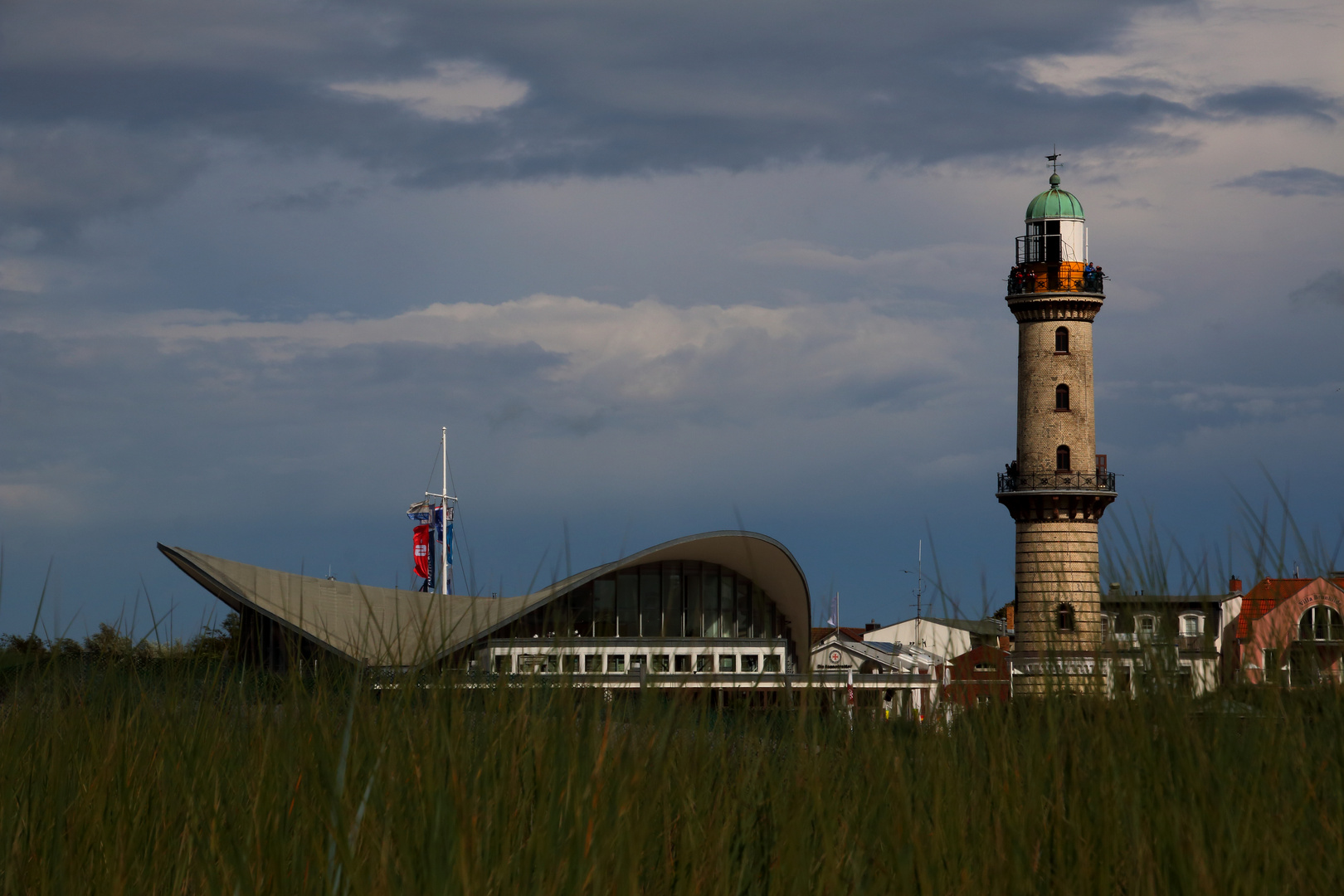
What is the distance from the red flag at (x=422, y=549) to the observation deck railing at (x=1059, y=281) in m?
24.0

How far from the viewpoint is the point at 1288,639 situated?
198 inches

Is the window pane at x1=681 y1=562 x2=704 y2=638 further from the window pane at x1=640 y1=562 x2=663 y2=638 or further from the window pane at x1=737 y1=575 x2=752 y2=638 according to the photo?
the window pane at x1=737 y1=575 x2=752 y2=638

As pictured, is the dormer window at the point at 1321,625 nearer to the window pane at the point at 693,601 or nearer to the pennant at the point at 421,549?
the window pane at the point at 693,601

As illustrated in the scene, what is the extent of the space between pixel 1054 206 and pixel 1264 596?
37278 millimetres

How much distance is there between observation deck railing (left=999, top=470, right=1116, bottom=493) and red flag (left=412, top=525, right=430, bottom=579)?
73.9 feet

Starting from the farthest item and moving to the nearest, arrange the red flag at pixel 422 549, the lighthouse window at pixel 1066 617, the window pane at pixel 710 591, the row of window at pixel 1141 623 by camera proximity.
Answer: the red flag at pixel 422 549, the window pane at pixel 710 591, the lighthouse window at pixel 1066 617, the row of window at pixel 1141 623

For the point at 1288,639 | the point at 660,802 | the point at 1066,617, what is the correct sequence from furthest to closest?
the point at 1066,617
the point at 1288,639
the point at 660,802

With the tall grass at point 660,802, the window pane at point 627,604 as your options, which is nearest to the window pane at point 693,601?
the window pane at point 627,604

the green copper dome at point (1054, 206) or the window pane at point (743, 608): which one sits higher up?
the green copper dome at point (1054, 206)

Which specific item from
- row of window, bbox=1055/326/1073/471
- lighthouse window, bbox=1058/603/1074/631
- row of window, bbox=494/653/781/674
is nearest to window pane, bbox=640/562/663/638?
row of window, bbox=1055/326/1073/471

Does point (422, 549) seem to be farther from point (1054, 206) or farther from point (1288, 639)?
point (1288, 639)

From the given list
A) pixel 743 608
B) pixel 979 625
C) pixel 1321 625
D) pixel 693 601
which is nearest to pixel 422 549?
pixel 693 601

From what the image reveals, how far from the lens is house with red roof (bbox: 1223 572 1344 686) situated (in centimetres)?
505

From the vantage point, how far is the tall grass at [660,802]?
134 inches
